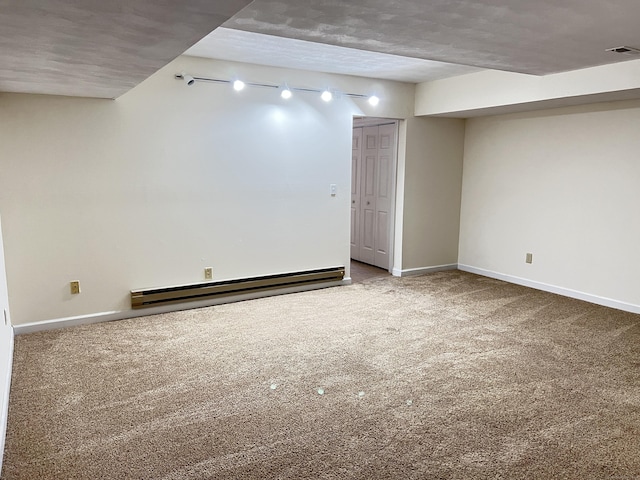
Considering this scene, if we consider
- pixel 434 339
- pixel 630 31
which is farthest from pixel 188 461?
pixel 630 31

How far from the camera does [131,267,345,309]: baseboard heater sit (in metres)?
4.43

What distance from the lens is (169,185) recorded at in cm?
445

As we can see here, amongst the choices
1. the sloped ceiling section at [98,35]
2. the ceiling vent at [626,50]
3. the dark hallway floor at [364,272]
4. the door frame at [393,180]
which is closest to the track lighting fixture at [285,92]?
the door frame at [393,180]

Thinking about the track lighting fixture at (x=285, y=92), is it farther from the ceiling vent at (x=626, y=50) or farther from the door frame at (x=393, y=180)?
the ceiling vent at (x=626, y=50)

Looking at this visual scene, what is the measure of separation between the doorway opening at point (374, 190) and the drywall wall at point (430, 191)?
197 mm

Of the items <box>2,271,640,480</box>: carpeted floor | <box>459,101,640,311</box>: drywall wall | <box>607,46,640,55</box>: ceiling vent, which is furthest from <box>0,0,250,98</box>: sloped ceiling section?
<box>459,101,640,311</box>: drywall wall

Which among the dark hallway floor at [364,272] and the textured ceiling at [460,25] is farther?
the dark hallway floor at [364,272]

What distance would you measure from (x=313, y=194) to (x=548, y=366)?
113 inches

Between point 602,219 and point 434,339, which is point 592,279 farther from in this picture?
point 434,339

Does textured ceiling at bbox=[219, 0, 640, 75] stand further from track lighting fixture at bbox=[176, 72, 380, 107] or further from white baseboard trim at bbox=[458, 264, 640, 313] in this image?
white baseboard trim at bbox=[458, 264, 640, 313]

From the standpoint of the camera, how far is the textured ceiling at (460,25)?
2.34 m

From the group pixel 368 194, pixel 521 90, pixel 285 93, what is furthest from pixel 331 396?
pixel 368 194

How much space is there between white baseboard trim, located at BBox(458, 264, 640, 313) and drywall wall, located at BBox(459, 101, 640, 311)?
2cm

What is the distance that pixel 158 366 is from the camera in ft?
11.0
